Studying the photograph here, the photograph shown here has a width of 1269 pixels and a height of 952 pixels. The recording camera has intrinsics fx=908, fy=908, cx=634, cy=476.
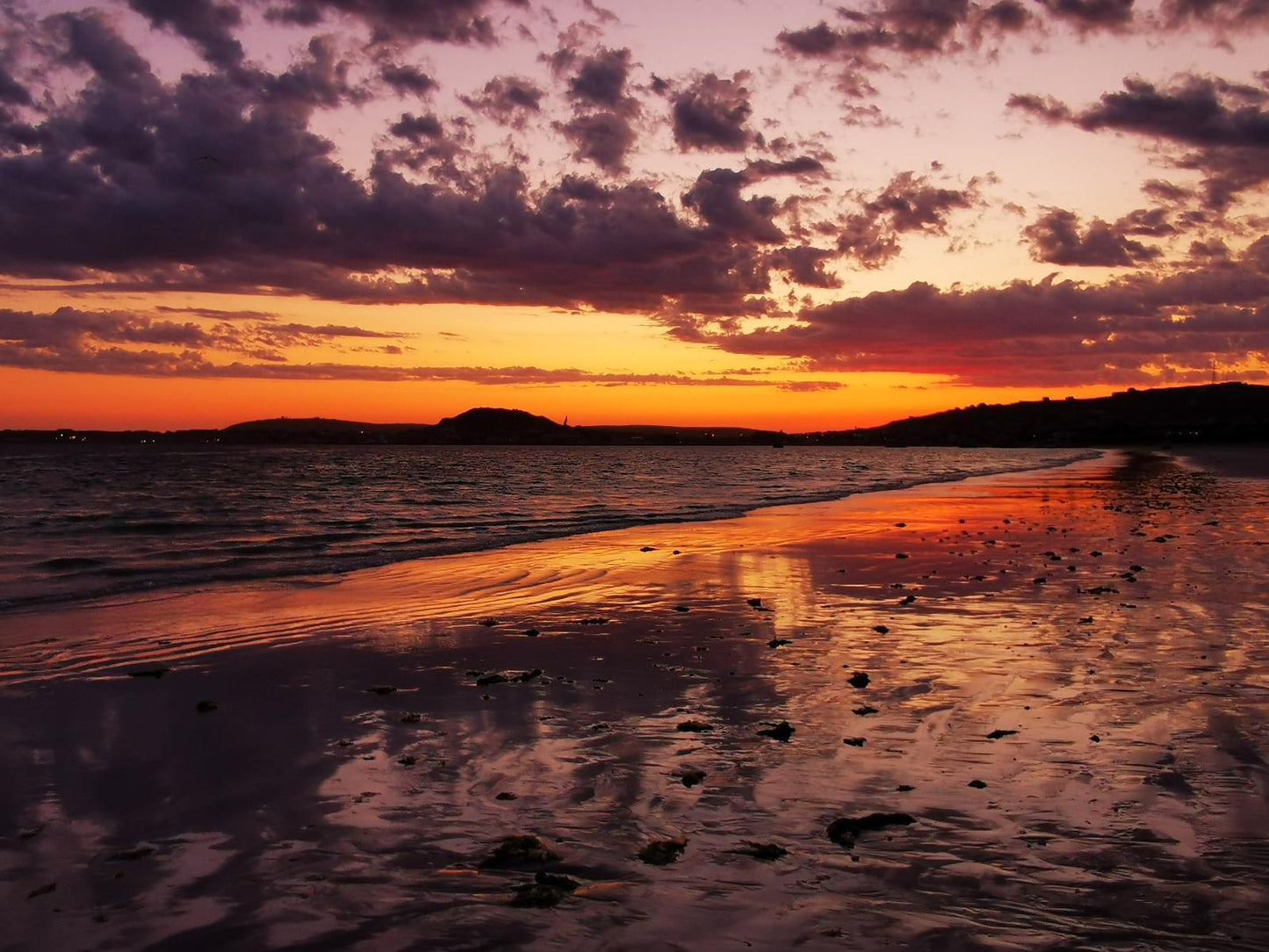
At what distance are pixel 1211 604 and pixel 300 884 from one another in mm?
15189

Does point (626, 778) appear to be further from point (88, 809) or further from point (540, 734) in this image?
point (88, 809)

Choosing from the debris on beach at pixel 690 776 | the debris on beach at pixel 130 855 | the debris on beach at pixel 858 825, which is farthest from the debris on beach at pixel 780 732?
the debris on beach at pixel 130 855

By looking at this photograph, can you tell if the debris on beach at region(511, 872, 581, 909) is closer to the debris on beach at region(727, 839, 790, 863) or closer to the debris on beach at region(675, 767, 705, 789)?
the debris on beach at region(727, 839, 790, 863)

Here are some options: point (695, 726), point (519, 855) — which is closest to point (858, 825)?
point (519, 855)

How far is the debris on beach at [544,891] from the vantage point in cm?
559

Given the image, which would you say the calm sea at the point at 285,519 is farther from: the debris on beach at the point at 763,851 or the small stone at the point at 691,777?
the debris on beach at the point at 763,851

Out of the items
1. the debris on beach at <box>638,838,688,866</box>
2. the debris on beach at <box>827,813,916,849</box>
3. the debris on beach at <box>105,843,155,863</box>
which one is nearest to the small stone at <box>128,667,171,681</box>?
the debris on beach at <box>105,843,155,863</box>

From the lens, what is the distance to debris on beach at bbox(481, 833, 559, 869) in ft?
20.2

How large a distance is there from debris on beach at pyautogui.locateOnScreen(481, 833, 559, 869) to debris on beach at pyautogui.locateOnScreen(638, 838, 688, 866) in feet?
2.01

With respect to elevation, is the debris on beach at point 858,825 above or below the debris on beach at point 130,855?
above

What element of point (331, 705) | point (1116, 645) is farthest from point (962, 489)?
point (331, 705)

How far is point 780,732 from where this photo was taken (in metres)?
8.90

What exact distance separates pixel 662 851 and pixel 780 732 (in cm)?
293

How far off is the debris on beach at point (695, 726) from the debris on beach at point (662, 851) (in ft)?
8.96
